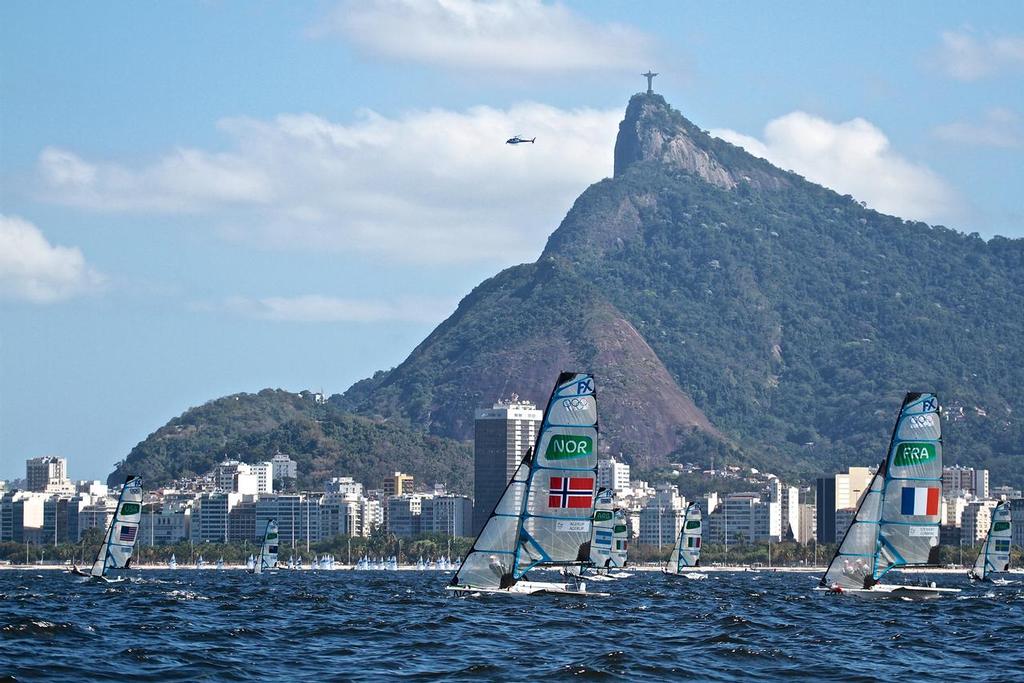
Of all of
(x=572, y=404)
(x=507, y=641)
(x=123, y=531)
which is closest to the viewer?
(x=507, y=641)

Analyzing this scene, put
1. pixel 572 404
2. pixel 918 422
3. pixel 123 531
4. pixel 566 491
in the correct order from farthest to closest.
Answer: pixel 123 531
pixel 918 422
pixel 566 491
pixel 572 404

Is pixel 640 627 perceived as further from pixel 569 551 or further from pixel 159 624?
pixel 159 624

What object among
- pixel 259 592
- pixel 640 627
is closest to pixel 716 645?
pixel 640 627

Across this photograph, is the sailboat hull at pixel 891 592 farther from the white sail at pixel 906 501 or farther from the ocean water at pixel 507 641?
the white sail at pixel 906 501

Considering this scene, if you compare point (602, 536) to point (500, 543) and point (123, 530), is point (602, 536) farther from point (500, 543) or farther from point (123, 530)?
point (500, 543)

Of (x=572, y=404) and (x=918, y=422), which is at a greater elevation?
(x=572, y=404)

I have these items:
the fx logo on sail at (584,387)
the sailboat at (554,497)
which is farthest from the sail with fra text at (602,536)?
the fx logo on sail at (584,387)

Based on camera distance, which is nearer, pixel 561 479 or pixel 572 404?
pixel 572 404

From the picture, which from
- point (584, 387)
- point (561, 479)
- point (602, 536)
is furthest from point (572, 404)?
point (602, 536)

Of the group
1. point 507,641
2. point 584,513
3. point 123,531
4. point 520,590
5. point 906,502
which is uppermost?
point 906,502
